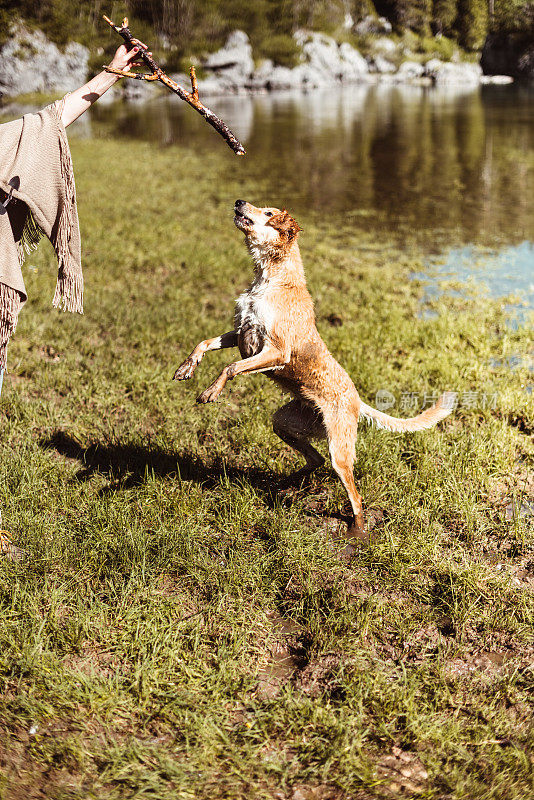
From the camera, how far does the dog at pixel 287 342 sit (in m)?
3.38

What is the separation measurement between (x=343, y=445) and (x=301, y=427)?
361 millimetres

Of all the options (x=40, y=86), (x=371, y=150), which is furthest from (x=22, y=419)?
(x=40, y=86)

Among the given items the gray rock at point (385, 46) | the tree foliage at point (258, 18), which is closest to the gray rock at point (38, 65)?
the tree foliage at point (258, 18)

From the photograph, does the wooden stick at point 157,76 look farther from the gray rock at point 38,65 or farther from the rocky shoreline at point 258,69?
the gray rock at point 38,65

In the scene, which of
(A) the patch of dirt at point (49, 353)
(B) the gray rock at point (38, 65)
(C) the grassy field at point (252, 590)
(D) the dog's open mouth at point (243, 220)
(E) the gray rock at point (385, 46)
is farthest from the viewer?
(E) the gray rock at point (385, 46)

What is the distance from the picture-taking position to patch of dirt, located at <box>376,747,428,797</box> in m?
2.31

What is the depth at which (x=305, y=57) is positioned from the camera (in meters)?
70.2

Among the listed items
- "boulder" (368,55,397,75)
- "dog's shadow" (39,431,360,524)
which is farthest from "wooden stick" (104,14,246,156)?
"boulder" (368,55,397,75)

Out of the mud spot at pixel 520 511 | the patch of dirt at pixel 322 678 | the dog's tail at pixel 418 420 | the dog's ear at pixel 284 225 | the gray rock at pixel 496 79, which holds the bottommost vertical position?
the patch of dirt at pixel 322 678

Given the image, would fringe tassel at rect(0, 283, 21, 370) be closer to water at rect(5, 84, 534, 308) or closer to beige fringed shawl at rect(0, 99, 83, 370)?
beige fringed shawl at rect(0, 99, 83, 370)

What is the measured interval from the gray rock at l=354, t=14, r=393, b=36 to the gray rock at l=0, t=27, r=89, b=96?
51567 millimetres

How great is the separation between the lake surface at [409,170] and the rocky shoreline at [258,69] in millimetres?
19083

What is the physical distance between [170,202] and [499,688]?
1247 cm

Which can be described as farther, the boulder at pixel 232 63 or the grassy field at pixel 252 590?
the boulder at pixel 232 63
